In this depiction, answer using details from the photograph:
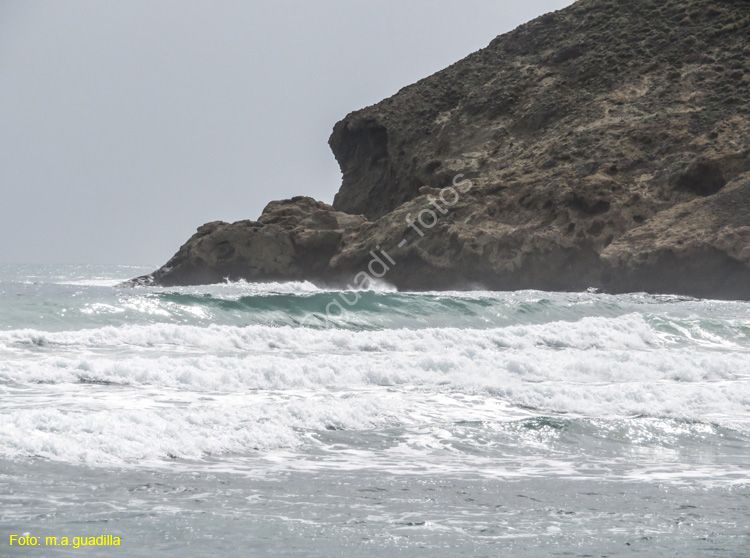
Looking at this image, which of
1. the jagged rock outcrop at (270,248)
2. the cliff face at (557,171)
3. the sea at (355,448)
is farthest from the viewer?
the jagged rock outcrop at (270,248)

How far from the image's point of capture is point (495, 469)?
6.15 m

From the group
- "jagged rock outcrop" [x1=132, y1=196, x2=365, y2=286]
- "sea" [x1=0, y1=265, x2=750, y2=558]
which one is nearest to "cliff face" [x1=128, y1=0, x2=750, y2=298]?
"jagged rock outcrop" [x1=132, y1=196, x2=365, y2=286]

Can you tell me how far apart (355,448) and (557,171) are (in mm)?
30533

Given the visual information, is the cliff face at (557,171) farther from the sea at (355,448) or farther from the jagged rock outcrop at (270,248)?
the sea at (355,448)

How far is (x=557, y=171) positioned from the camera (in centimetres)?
3525

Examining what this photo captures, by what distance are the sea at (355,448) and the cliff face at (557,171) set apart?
1801 cm

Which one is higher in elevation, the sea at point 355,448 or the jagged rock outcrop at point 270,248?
the jagged rock outcrop at point 270,248

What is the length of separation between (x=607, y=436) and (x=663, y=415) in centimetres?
125

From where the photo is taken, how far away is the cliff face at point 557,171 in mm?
29703

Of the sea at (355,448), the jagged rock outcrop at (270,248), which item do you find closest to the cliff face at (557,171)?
the jagged rock outcrop at (270,248)

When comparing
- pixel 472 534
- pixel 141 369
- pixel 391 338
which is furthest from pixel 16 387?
pixel 391 338

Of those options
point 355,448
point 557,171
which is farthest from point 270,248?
point 355,448

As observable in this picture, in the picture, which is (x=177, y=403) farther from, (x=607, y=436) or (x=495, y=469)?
(x=607, y=436)

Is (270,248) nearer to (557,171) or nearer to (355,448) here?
(557,171)
